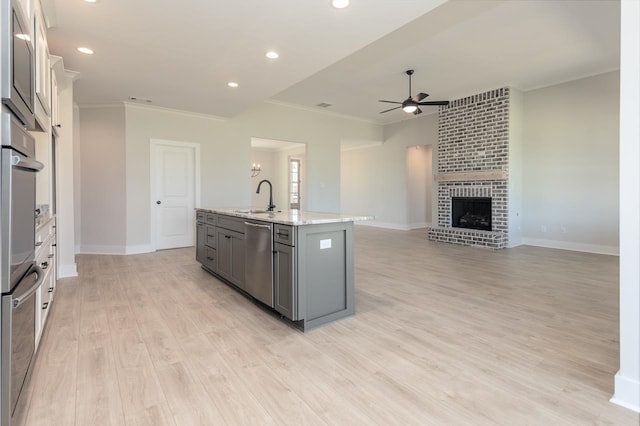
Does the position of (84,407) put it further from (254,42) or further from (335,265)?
(254,42)

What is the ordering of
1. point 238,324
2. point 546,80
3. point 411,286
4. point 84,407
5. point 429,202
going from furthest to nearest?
1. point 429,202
2. point 546,80
3. point 411,286
4. point 238,324
5. point 84,407

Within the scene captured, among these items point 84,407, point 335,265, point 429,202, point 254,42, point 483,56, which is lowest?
point 84,407

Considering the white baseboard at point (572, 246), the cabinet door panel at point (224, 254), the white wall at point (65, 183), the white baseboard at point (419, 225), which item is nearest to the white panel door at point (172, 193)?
the white wall at point (65, 183)

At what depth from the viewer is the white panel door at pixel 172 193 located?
20.1 feet

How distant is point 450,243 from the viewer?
6918 millimetres

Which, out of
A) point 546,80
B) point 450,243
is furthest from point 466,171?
point 546,80

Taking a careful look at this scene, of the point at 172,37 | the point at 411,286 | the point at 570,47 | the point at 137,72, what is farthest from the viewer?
the point at 570,47

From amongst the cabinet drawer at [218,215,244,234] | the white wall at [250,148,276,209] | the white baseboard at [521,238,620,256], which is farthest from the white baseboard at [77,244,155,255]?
the white baseboard at [521,238,620,256]

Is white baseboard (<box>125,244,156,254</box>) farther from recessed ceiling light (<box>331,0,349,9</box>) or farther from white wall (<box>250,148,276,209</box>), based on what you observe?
white wall (<box>250,148,276,209</box>)

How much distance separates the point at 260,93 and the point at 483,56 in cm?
333

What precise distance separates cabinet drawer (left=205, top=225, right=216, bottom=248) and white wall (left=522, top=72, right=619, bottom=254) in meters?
6.00

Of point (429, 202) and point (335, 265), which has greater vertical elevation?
point (429, 202)

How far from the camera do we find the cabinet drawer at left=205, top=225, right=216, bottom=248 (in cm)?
408

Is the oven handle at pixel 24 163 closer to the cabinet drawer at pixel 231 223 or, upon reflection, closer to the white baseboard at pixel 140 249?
the cabinet drawer at pixel 231 223
